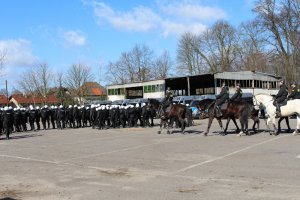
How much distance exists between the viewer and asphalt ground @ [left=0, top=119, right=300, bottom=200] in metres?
8.66

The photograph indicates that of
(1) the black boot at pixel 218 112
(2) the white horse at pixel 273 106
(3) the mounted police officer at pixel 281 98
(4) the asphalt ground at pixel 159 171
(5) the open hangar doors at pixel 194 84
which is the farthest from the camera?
(5) the open hangar doors at pixel 194 84

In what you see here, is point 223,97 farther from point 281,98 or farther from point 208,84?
point 208,84

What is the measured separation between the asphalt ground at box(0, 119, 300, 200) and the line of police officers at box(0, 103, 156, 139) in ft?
36.8

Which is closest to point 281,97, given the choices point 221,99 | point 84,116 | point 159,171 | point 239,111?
point 239,111

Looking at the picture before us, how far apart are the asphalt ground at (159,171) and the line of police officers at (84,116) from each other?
11.2 metres

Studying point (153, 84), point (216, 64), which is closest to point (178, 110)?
point (153, 84)

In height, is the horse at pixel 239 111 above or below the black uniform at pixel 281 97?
below

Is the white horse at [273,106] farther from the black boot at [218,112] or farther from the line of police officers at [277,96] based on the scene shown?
the black boot at [218,112]

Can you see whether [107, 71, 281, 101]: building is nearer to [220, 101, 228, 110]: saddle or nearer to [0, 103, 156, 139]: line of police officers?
[0, 103, 156, 139]: line of police officers

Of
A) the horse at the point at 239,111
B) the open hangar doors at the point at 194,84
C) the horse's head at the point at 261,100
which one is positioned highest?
the open hangar doors at the point at 194,84

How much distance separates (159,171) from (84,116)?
21.5 m

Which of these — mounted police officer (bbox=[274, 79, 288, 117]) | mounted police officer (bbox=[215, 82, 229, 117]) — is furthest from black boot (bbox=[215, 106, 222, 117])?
mounted police officer (bbox=[274, 79, 288, 117])

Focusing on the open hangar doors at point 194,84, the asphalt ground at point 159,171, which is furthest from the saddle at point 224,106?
the open hangar doors at point 194,84

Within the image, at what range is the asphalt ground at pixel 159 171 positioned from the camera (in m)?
8.66
